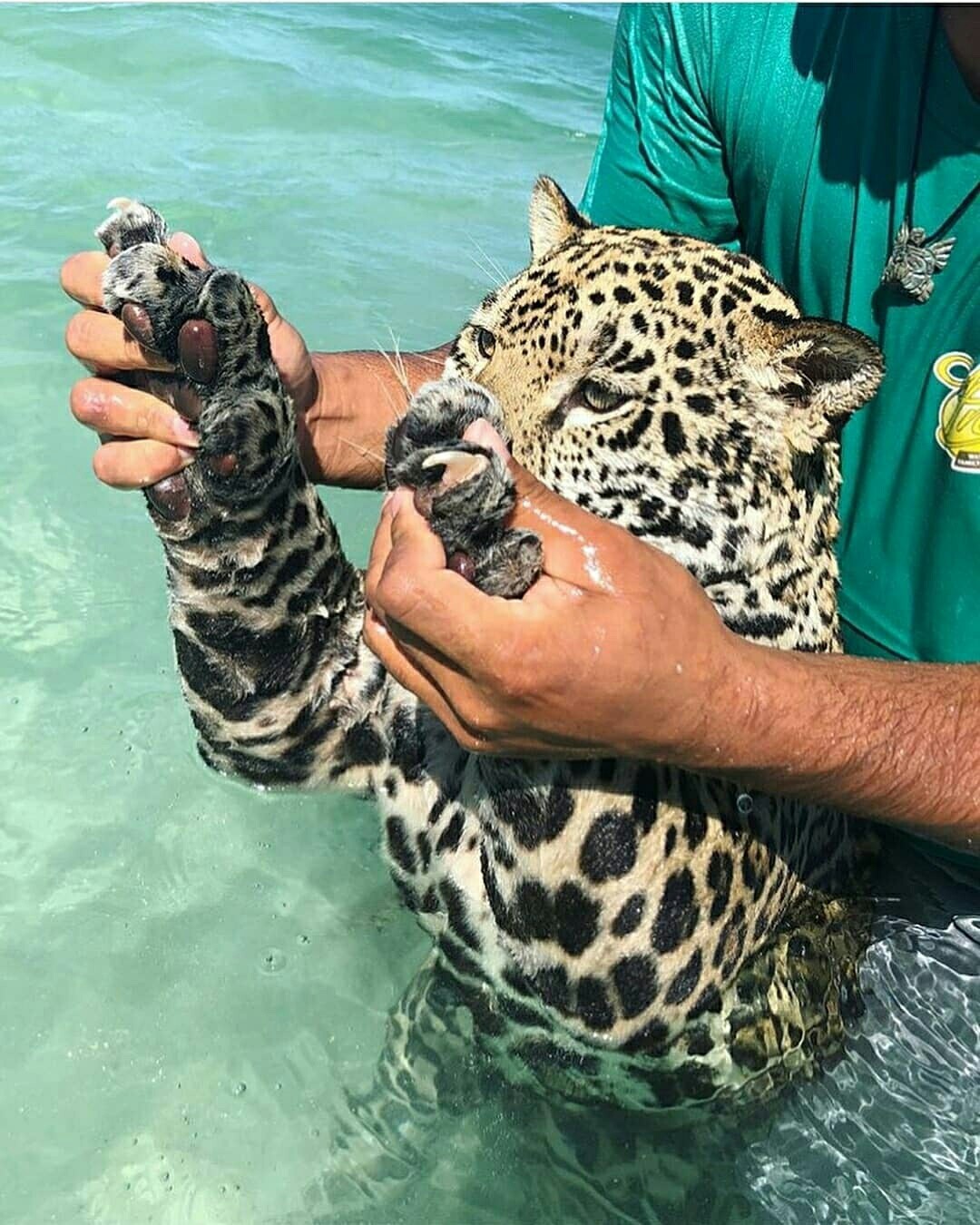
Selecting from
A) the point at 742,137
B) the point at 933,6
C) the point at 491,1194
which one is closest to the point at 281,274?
the point at 742,137

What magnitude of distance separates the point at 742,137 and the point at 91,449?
3684 millimetres

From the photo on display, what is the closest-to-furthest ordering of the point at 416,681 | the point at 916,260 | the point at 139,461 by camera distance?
1. the point at 416,681
2. the point at 139,461
3. the point at 916,260

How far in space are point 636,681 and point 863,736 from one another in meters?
0.67

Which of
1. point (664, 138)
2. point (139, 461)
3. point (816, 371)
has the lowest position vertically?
point (139, 461)

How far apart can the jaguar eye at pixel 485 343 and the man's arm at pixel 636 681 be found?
852 mm

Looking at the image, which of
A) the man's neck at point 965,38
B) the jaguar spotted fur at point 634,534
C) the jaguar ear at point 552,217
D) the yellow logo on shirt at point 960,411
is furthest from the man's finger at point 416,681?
the man's neck at point 965,38

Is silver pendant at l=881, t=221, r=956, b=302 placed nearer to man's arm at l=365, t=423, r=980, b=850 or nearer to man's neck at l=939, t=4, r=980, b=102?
man's neck at l=939, t=4, r=980, b=102

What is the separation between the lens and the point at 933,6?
10.8ft

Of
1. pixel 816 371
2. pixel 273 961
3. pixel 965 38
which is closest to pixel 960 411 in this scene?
pixel 816 371

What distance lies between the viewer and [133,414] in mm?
2914

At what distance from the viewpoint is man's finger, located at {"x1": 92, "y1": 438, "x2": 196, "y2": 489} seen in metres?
2.95

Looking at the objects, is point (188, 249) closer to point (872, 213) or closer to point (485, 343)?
point (485, 343)

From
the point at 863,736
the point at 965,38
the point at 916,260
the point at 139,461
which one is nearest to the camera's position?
the point at 863,736

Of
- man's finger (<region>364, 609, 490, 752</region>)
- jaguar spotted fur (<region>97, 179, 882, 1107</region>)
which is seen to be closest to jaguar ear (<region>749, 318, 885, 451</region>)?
jaguar spotted fur (<region>97, 179, 882, 1107</region>)
